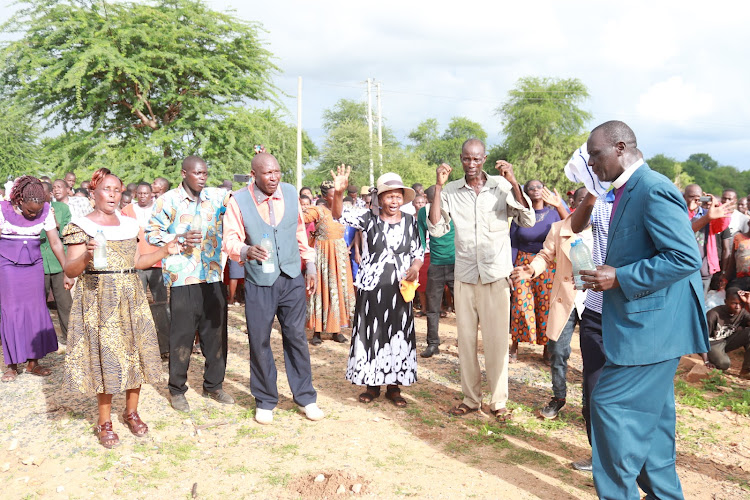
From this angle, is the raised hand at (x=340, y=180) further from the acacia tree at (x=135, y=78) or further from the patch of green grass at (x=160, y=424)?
the acacia tree at (x=135, y=78)

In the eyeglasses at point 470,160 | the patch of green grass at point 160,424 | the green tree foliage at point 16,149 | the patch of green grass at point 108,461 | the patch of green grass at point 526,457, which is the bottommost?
the patch of green grass at point 526,457

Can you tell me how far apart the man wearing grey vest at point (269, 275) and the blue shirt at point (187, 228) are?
1.63 feet

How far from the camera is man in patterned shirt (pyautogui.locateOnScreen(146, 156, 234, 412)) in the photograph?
496cm

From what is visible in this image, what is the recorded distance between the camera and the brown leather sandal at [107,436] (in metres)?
4.31

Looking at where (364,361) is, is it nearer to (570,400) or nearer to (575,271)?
(570,400)

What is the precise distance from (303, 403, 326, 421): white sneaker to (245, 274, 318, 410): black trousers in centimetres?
4

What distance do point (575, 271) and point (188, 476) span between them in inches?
114

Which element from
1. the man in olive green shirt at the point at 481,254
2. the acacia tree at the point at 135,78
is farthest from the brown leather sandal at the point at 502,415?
the acacia tree at the point at 135,78

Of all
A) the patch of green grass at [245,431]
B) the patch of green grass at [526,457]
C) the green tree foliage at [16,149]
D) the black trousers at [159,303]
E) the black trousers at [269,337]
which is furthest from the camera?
the green tree foliage at [16,149]

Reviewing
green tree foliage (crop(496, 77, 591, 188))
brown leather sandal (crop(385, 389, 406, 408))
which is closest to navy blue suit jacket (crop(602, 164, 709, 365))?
brown leather sandal (crop(385, 389, 406, 408))

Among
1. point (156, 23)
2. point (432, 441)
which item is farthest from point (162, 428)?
point (156, 23)

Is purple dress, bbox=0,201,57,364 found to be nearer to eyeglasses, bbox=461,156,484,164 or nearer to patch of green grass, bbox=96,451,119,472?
patch of green grass, bbox=96,451,119,472

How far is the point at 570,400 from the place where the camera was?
5453mm

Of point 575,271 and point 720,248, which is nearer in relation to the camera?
point 575,271
